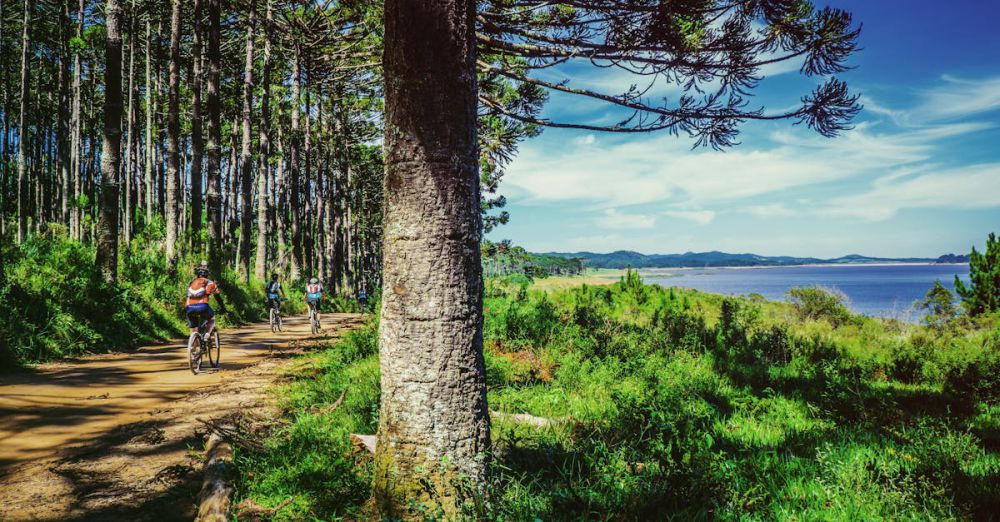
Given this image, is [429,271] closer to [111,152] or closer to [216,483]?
[216,483]

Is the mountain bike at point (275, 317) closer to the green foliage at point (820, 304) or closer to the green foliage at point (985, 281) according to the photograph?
the green foliage at point (820, 304)

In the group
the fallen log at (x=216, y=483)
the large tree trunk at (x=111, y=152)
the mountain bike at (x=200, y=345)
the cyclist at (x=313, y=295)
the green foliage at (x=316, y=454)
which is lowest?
the green foliage at (x=316, y=454)

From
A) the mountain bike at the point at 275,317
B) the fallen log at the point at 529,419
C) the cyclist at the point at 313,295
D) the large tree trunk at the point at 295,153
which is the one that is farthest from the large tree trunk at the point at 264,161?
the fallen log at the point at 529,419

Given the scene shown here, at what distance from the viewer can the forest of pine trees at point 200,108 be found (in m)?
11.2

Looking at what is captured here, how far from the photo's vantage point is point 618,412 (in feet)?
18.0

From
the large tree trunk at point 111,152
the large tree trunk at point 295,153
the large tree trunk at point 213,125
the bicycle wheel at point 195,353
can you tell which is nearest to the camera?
the bicycle wheel at point 195,353

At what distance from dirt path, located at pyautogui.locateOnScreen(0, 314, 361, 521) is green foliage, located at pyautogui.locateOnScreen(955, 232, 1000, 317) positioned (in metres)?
22.2

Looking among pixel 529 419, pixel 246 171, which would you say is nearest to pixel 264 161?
pixel 246 171

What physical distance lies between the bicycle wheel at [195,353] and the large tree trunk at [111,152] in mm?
4125

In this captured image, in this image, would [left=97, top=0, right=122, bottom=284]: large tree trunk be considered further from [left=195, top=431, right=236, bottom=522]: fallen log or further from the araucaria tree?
the araucaria tree

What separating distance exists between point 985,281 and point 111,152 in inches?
1054

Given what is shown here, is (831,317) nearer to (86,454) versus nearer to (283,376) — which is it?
(283,376)

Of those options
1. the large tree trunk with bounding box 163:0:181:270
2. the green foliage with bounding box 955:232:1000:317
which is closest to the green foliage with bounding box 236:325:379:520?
the large tree trunk with bounding box 163:0:181:270

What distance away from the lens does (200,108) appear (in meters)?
17.5
